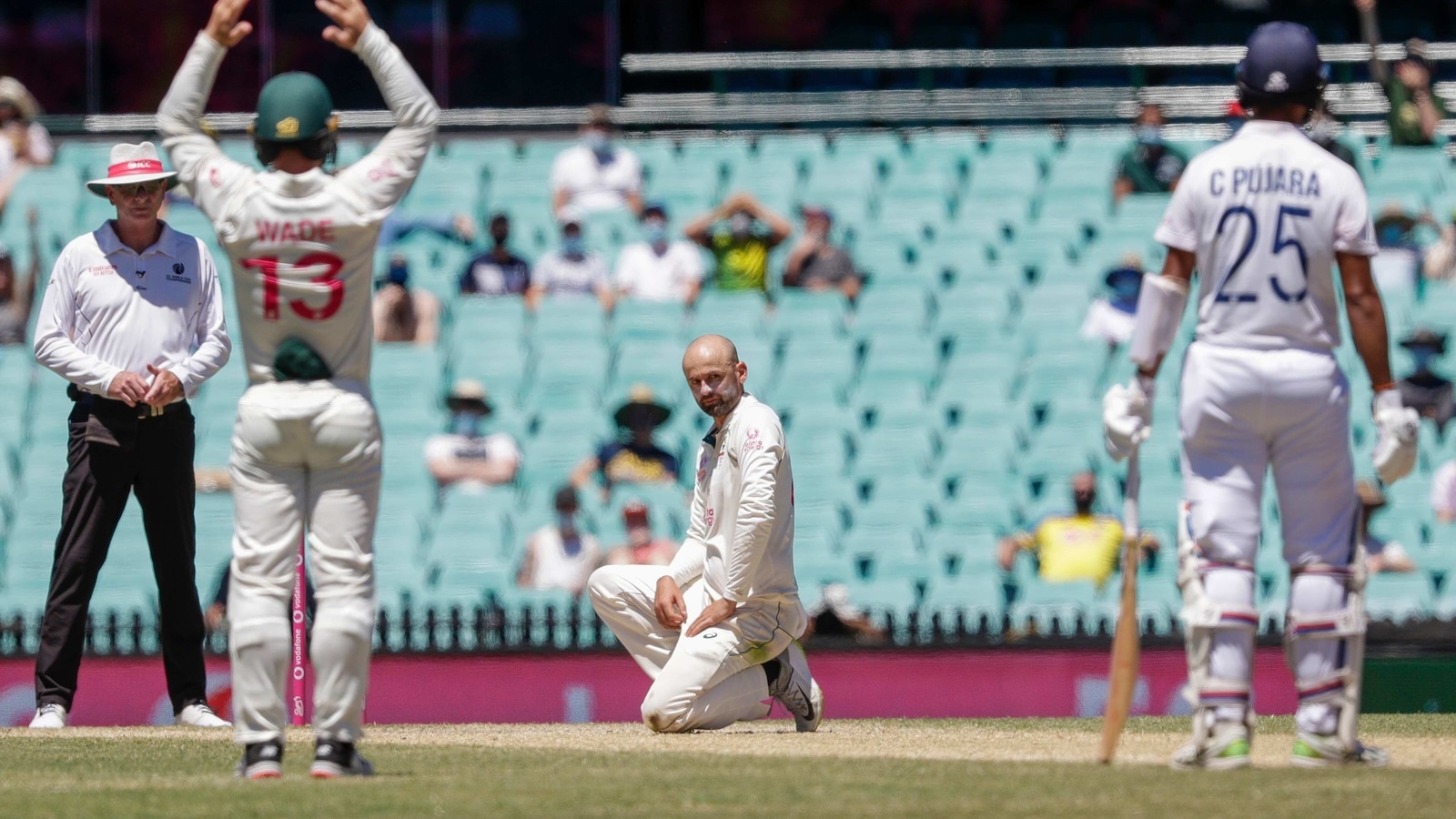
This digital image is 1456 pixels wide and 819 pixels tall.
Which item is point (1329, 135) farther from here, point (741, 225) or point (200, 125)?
point (200, 125)

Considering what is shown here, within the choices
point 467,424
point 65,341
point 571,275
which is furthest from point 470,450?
point 65,341

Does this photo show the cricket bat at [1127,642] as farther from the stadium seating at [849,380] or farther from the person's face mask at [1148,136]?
the person's face mask at [1148,136]

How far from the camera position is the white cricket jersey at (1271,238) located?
6.34m

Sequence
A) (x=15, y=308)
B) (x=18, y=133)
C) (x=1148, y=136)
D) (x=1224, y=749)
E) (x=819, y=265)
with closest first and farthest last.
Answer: (x=1224, y=749)
(x=819, y=265)
(x=15, y=308)
(x=1148, y=136)
(x=18, y=133)

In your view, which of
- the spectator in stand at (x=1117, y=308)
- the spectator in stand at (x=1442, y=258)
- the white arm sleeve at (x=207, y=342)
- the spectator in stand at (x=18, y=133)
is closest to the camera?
the white arm sleeve at (x=207, y=342)

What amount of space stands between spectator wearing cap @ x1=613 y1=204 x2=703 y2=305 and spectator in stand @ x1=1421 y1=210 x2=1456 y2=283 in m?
5.56

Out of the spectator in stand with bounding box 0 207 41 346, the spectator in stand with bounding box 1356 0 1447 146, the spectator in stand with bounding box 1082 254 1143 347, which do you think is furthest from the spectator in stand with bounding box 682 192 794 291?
the spectator in stand with bounding box 0 207 41 346

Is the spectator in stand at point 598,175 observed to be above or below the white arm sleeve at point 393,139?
above

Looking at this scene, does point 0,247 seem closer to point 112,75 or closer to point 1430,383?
point 112,75

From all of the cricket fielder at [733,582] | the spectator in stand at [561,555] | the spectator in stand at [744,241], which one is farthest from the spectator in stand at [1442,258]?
the cricket fielder at [733,582]

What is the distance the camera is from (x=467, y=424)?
15.7 metres

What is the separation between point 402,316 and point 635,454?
2.73m

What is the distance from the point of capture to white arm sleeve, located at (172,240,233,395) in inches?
338

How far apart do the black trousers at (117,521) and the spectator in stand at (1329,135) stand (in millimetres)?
9513
